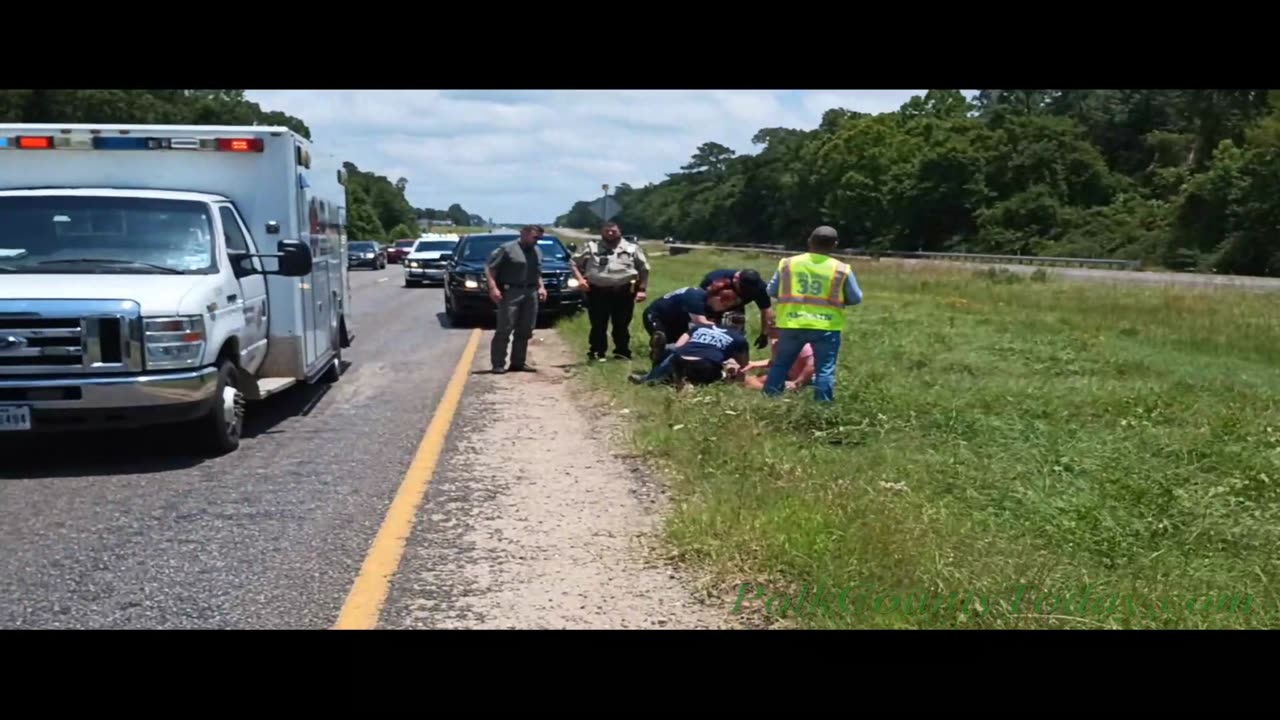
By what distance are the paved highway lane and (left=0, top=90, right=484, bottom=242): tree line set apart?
2.28 m

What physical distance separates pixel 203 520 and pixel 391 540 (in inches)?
47.8

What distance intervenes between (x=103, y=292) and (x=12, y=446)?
1.85 m

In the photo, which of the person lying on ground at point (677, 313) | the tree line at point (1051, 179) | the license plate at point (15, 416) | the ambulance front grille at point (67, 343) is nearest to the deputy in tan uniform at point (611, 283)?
the person lying on ground at point (677, 313)

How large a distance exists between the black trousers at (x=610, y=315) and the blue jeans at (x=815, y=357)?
4050 mm

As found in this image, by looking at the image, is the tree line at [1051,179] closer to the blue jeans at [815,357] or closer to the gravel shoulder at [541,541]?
the blue jeans at [815,357]

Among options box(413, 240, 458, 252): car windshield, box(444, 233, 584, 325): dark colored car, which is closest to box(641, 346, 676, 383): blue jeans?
box(444, 233, 584, 325): dark colored car

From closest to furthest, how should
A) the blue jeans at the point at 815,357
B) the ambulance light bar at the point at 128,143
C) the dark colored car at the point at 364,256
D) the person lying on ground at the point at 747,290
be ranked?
1. the ambulance light bar at the point at 128,143
2. the blue jeans at the point at 815,357
3. the person lying on ground at the point at 747,290
4. the dark colored car at the point at 364,256

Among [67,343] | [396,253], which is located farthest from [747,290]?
[396,253]

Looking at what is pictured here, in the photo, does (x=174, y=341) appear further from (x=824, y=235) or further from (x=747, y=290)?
(x=747, y=290)

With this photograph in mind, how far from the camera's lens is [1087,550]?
5.87 metres

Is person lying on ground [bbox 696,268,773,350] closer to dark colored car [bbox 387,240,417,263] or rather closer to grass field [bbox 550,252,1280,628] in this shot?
grass field [bbox 550,252,1280,628]

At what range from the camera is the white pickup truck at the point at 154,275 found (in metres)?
7.72

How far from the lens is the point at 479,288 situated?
20.0 m

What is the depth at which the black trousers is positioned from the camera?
540 inches
